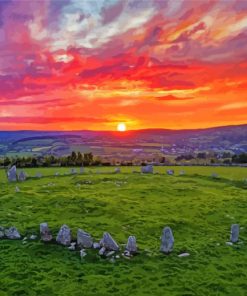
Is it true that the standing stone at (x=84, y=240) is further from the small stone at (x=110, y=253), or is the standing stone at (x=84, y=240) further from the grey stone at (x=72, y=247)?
the small stone at (x=110, y=253)

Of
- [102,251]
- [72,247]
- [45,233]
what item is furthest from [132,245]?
→ [45,233]

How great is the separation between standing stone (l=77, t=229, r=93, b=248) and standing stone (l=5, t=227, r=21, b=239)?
3.34 metres

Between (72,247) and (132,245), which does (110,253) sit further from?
(72,247)

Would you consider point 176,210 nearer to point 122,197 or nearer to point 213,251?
point 122,197

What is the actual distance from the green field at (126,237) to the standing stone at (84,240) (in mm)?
569

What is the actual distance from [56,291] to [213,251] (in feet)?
24.4

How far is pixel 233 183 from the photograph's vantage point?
34812mm

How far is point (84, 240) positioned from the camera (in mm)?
A: 16391

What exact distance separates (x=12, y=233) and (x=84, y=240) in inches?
156

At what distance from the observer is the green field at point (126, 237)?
525 inches

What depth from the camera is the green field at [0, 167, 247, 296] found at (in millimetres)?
13344

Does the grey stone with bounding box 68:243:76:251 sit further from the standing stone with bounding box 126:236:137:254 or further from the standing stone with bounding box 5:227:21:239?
the standing stone with bounding box 5:227:21:239

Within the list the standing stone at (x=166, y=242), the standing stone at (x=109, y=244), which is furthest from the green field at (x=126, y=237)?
the standing stone at (x=109, y=244)

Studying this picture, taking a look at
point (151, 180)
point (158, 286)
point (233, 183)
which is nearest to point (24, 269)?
point (158, 286)
